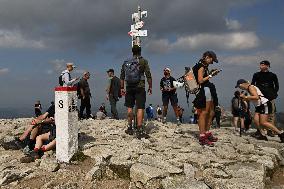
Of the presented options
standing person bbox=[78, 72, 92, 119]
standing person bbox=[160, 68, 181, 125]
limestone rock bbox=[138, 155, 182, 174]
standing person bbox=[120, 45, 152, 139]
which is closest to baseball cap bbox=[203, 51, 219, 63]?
standing person bbox=[120, 45, 152, 139]

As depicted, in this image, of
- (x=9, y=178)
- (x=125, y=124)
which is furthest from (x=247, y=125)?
(x=9, y=178)

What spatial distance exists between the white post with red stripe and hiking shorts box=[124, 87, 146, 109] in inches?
87.4

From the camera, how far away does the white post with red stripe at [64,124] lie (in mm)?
8448

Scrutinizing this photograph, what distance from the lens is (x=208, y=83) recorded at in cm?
981

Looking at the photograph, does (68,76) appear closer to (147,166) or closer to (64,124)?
(64,124)

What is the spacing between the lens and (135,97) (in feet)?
33.9

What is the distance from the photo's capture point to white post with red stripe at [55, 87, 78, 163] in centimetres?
845

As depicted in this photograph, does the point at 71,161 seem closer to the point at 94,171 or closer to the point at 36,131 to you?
the point at 94,171

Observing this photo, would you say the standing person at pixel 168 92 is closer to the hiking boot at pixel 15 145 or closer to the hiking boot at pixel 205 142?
the hiking boot at pixel 205 142

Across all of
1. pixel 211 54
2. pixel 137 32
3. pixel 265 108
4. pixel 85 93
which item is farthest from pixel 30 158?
pixel 137 32

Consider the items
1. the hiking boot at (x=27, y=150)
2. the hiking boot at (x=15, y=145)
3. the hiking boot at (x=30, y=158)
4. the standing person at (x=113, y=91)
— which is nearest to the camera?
the hiking boot at (x=30, y=158)

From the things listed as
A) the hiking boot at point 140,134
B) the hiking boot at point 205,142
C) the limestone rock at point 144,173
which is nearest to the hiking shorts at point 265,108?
the hiking boot at point 205,142

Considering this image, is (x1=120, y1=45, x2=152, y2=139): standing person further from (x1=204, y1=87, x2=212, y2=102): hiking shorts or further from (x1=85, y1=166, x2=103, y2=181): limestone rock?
(x1=85, y1=166, x2=103, y2=181): limestone rock

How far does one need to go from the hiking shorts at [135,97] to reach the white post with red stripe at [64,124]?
2.22 m
